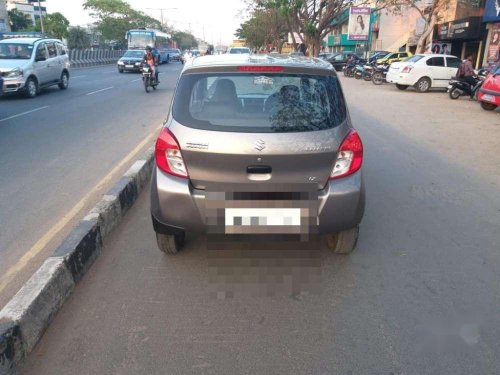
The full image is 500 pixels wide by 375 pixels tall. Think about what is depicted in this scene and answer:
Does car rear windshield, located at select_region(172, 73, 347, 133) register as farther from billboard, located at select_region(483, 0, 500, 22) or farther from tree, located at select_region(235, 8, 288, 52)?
tree, located at select_region(235, 8, 288, 52)

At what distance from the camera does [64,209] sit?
4980mm

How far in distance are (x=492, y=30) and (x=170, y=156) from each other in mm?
25765

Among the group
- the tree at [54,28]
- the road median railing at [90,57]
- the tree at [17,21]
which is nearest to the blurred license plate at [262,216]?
the road median railing at [90,57]

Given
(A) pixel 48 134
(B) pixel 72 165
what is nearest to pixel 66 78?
(A) pixel 48 134

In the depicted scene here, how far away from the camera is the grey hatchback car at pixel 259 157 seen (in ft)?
10.3

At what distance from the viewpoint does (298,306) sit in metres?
3.12

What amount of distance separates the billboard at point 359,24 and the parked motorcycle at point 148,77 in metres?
26.8

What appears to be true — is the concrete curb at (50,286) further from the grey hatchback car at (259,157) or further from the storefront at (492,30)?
the storefront at (492,30)

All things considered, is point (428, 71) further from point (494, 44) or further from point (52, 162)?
point (52, 162)

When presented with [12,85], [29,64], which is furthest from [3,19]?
[12,85]

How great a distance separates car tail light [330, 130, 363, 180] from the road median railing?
124ft

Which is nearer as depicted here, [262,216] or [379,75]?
[262,216]

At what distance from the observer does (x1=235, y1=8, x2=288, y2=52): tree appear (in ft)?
175

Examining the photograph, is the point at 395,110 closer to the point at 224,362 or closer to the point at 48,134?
the point at 48,134
